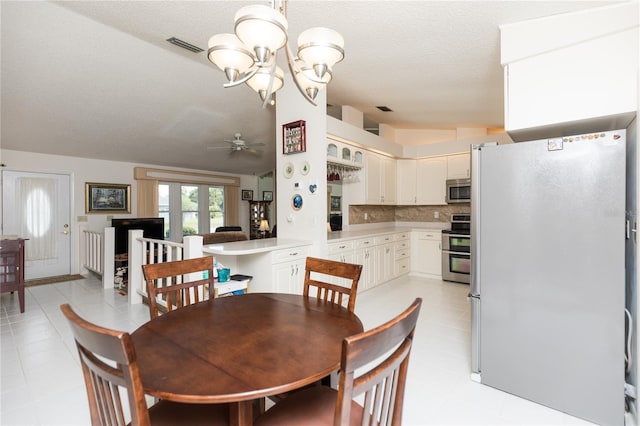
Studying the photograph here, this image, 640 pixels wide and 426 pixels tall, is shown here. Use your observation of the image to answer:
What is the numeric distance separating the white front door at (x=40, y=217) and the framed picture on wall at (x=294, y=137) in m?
4.55

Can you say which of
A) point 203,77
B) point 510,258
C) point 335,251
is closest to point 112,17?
point 203,77

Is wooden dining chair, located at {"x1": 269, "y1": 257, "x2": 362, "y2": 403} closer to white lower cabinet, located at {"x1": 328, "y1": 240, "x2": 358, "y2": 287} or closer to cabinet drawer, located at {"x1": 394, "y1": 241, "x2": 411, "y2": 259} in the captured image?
white lower cabinet, located at {"x1": 328, "y1": 240, "x2": 358, "y2": 287}

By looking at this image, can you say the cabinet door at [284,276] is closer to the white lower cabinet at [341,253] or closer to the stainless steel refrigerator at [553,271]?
the white lower cabinet at [341,253]

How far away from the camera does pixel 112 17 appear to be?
2750 millimetres

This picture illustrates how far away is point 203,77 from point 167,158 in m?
2.93

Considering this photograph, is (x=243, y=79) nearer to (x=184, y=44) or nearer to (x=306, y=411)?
(x=306, y=411)

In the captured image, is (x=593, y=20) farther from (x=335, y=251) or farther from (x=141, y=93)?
(x=141, y=93)

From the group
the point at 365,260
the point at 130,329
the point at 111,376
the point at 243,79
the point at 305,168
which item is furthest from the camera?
the point at 365,260

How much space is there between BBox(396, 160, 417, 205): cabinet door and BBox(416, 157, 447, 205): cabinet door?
8 centimetres

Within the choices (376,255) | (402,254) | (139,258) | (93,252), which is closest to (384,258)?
(376,255)

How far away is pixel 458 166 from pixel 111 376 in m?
5.49

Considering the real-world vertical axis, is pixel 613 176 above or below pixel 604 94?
below

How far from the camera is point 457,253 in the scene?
4.90m

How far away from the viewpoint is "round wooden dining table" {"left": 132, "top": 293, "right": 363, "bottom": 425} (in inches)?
37.3
